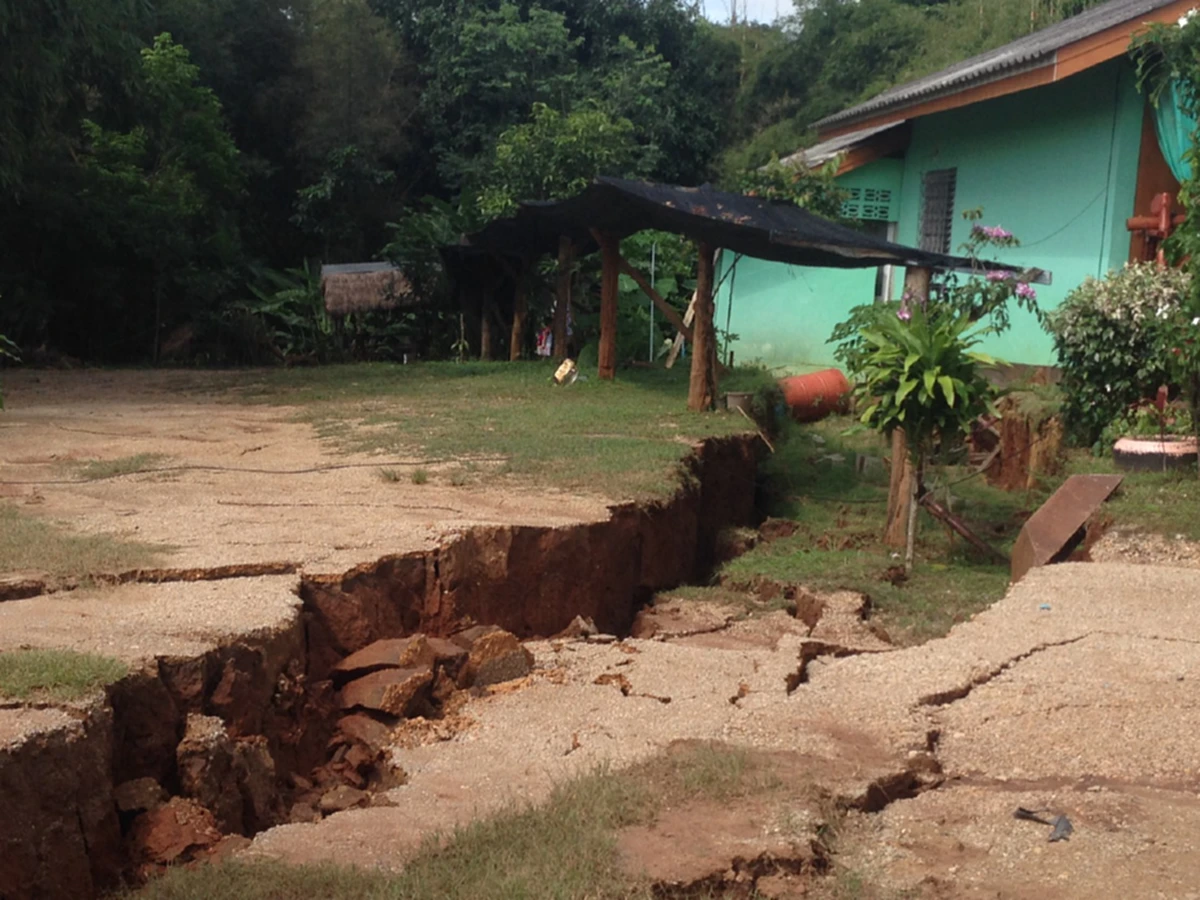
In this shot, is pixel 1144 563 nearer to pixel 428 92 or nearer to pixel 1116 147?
pixel 1116 147

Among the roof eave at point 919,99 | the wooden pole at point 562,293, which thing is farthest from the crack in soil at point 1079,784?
the wooden pole at point 562,293

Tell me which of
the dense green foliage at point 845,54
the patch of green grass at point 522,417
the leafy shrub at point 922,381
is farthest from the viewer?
the dense green foliage at point 845,54

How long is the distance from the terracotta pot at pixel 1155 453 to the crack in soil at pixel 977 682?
4387 millimetres

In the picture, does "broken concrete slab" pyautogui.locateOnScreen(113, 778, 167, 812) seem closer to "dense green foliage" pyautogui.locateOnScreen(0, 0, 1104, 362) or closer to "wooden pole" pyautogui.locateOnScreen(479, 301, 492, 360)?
"dense green foliage" pyautogui.locateOnScreen(0, 0, 1104, 362)

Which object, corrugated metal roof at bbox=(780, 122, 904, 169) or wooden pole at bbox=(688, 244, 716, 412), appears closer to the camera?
wooden pole at bbox=(688, 244, 716, 412)

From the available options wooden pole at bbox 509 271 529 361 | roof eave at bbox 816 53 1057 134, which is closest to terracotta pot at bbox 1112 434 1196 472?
roof eave at bbox 816 53 1057 134

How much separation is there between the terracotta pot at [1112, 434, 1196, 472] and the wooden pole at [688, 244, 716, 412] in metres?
4.18

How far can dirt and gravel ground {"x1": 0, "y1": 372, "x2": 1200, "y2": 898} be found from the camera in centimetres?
370

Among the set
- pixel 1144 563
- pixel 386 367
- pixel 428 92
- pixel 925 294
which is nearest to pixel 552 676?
pixel 1144 563

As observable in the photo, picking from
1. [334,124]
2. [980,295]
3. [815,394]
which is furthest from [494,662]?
[334,124]

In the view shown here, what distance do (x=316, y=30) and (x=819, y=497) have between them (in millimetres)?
16648

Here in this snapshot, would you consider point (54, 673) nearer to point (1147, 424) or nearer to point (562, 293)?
point (1147, 424)

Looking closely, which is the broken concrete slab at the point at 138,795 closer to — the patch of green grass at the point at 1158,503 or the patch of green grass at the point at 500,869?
the patch of green grass at the point at 500,869

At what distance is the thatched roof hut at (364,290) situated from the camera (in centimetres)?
1930
